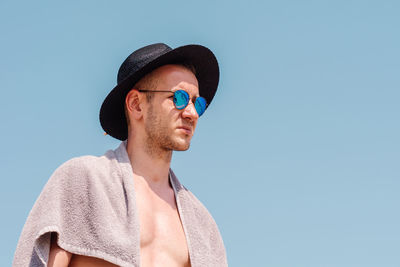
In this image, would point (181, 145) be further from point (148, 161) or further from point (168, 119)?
point (148, 161)

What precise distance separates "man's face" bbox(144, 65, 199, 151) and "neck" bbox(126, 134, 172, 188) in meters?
0.08

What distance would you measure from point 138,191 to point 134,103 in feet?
3.15

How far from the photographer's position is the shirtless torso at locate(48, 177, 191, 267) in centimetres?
571

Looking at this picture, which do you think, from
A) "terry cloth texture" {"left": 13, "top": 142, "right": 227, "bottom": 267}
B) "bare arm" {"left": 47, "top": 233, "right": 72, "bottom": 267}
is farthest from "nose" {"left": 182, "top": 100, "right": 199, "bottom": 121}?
"bare arm" {"left": 47, "top": 233, "right": 72, "bottom": 267}

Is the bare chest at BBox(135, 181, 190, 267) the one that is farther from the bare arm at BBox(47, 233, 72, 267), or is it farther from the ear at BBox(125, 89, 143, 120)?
the ear at BBox(125, 89, 143, 120)

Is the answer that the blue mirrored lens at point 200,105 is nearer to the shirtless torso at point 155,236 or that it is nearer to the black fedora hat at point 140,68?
the black fedora hat at point 140,68

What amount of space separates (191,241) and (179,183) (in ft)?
2.64

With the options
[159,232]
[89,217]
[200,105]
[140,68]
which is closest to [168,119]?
[200,105]

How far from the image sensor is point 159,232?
6137 mm

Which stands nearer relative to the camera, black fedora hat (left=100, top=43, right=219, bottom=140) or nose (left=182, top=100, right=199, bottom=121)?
nose (left=182, top=100, right=199, bottom=121)

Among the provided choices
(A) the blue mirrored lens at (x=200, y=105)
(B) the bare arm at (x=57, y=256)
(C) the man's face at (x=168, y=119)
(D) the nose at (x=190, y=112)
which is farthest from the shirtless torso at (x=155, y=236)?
(A) the blue mirrored lens at (x=200, y=105)

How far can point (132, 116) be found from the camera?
262 inches

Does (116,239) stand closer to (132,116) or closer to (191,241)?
(191,241)

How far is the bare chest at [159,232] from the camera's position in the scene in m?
5.93
